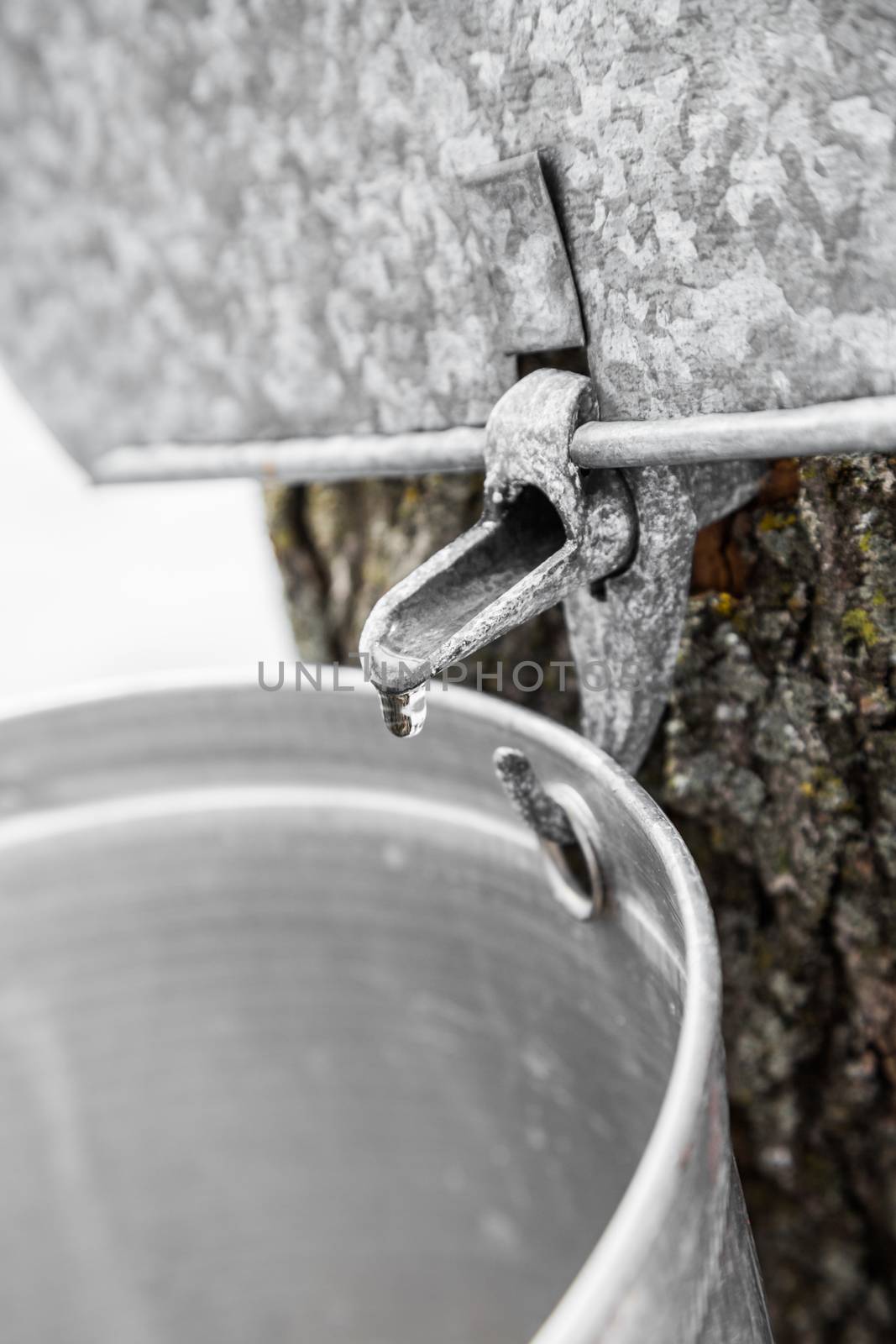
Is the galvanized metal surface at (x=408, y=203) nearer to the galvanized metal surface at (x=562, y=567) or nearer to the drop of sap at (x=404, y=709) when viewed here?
the galvanized metal surface at (x=562, y=567)

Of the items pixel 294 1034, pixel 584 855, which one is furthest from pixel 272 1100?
pixel 584 855

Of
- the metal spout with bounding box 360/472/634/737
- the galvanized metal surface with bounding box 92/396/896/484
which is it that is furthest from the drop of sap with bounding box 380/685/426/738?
the galvanized metal surface with bounding box 92/396/896/484

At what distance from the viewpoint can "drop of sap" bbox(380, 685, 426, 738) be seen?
1.22 ft

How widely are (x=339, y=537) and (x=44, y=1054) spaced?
0.45m

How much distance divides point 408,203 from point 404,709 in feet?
0.96

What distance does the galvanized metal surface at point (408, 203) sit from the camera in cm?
36

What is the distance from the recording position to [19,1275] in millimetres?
745

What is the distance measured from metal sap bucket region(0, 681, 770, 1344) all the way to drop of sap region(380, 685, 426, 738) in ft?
0.24

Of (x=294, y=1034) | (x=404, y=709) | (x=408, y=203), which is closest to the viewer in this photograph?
(x=404, y=709)

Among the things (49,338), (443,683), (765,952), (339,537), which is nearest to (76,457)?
(49,338)

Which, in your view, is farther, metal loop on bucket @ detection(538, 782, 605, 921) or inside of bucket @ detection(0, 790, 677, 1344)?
inside of bucket @ detection(0, 790, 677, 1344)

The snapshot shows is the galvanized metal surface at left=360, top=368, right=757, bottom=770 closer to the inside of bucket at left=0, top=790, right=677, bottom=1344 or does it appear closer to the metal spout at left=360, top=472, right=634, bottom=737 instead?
the metal spout at left=360, top=472, right=634, bottom=737

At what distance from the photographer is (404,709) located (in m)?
0.38

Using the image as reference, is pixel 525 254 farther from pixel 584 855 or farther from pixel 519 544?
pixel 584 855
